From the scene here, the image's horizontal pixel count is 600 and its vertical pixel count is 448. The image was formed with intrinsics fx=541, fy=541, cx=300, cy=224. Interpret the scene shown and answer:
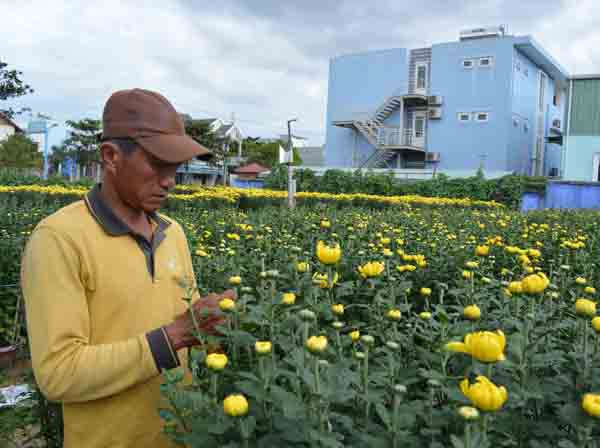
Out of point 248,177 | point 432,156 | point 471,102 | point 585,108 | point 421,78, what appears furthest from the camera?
point 248,177

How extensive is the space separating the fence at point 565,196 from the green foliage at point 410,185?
44cm

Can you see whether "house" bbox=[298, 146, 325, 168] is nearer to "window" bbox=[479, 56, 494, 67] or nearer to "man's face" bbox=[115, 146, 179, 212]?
"window" bbox=[479, 56, 494, 67]

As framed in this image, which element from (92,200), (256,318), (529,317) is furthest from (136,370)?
(529,317)

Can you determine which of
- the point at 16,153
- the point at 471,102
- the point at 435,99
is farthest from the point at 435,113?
the point at 16,153

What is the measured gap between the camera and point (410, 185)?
2323cm

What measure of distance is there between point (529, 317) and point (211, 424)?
827mm

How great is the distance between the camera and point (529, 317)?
1.37 m

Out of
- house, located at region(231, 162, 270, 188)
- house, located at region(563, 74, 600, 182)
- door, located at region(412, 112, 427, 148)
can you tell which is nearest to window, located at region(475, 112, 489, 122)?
door, located at region(412, 112, 427, 148)

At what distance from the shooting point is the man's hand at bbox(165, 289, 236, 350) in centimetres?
147

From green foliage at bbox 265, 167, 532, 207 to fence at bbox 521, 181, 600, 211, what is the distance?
444mm

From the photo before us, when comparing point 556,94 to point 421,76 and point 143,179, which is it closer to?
point 421,76

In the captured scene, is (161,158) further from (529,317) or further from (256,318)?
(529,317)

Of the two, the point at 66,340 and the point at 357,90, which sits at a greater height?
the point at 357,90

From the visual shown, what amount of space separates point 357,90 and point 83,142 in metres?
18.2
